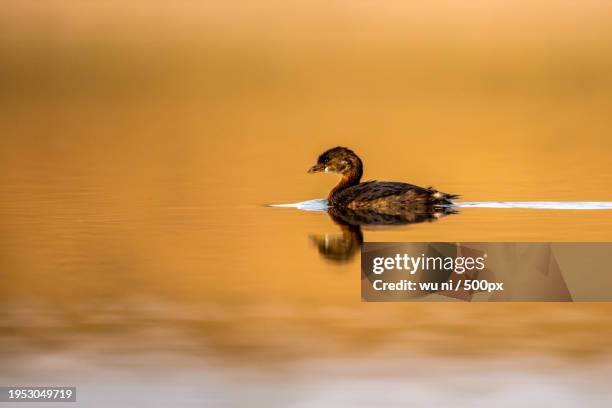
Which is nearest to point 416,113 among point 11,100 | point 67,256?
point 11,100

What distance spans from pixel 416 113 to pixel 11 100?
48.5 feet

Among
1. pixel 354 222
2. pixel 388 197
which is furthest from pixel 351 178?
pixel 354 222

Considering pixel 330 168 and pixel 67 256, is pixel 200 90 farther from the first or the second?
pixel 67 256

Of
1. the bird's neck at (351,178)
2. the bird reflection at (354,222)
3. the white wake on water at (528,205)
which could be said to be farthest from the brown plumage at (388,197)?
the bird's neck at (351,178)

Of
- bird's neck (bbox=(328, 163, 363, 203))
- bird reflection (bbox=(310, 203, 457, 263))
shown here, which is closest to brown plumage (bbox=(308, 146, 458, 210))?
bird reflection (bbox=(310, 203, 457, 263))

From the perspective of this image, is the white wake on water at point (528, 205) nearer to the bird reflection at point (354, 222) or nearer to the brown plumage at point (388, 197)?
the brown plumage at point (388, 197)

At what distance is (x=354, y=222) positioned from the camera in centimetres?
1966

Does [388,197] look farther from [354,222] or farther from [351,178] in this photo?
[351,178]

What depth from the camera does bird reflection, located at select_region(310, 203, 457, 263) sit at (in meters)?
17.1

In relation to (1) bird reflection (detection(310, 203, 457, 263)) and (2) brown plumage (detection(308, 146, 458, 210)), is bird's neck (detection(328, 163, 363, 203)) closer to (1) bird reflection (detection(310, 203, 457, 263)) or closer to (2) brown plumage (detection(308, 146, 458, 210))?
(2) brown plumage (detection(308, 146, 458, 210))

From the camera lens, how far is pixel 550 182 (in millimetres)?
24859

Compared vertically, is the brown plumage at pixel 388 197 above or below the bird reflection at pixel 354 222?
above

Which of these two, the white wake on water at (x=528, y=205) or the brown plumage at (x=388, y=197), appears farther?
the white wake on water at (x=528, y=205)

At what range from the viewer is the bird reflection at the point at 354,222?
17078 millimetres
